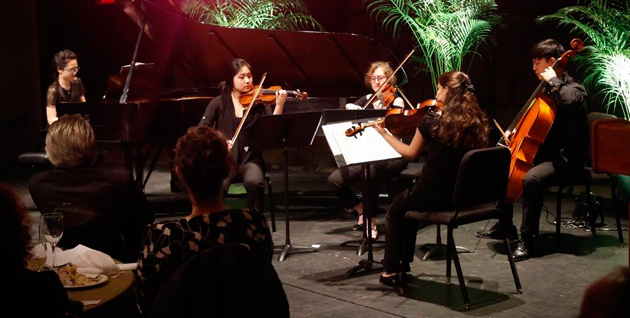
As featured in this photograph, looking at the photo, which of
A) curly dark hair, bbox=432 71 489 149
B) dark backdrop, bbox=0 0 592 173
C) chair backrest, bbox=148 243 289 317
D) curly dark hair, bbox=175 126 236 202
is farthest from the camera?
dark backdrop, bbox=0 0 592 173

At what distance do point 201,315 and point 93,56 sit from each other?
822 cm

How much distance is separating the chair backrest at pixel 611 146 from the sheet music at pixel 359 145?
1.71m

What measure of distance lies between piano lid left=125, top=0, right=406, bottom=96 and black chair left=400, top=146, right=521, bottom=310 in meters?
2.24

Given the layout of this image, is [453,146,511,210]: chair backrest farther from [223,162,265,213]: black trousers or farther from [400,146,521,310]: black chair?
[223,162,265,213]: black trousers

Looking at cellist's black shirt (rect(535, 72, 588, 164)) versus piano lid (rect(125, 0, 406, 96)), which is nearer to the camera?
cellist's black shirt (rect(535, 72, 588, 164))

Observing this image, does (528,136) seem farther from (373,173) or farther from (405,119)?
(373,173)

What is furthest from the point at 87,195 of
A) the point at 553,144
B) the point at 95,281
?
the point at 553,144

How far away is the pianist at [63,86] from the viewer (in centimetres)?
644

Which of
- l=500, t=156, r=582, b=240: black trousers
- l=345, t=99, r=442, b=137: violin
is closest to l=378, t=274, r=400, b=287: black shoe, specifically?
l=345, t=99, r=442, b=137: violin

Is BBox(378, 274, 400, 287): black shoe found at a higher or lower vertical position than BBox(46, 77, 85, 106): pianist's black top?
lower

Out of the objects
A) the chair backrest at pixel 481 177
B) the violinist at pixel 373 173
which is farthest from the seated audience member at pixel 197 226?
the violinist at pixel 373 173

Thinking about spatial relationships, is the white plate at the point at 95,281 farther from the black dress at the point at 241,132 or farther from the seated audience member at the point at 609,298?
the black dress at the point at 241,132

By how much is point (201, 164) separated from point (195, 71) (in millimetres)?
4474

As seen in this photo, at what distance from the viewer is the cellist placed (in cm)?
491
